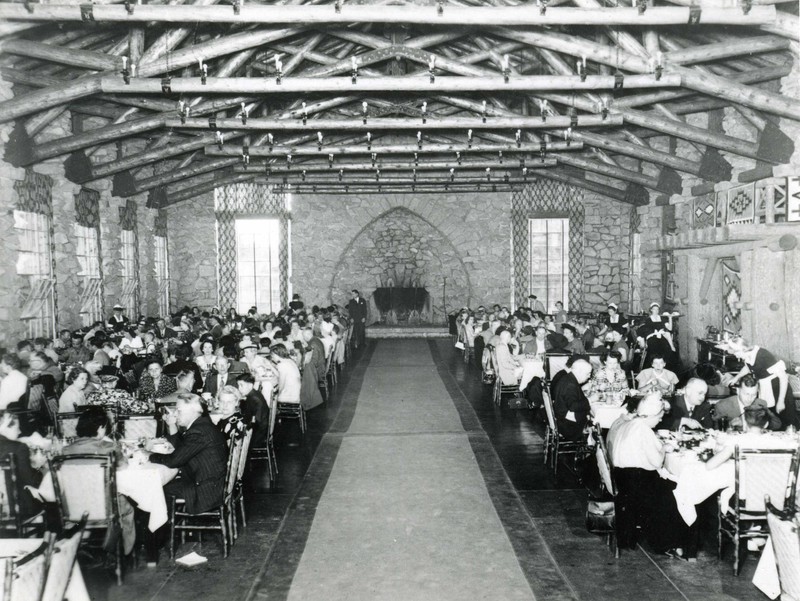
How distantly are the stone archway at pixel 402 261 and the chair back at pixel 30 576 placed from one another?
676 inches

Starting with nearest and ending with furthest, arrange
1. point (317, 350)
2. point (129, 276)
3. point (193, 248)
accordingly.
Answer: point (317, 350), point (129, 276), point (193, 248)

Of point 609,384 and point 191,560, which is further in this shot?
point 609,384

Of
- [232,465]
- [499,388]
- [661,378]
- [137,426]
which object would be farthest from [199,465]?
[499,388]

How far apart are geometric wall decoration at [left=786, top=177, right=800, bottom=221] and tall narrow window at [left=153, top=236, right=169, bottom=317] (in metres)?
14.3

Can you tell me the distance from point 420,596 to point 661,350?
8.06m

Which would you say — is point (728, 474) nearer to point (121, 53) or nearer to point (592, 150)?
point (121, 53)

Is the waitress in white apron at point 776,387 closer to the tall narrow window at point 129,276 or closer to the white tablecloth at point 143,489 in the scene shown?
the white tablecloth at point 143,489

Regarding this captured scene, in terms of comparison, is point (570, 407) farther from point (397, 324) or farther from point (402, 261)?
point (402, 261)

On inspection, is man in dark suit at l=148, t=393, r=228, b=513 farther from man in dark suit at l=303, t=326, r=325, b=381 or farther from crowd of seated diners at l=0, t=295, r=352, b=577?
man in dark suit at l=303, t=326, r=325, b=381

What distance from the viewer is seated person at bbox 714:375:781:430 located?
5925mm

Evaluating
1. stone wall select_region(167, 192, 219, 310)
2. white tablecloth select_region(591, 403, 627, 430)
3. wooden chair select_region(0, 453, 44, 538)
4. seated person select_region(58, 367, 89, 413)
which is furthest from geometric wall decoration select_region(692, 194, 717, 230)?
stone wall select_region(167, 192, 219, 310)

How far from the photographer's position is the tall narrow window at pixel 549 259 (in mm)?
19641

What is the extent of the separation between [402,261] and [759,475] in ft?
52.5

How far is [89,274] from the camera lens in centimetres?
1323
